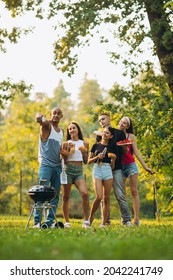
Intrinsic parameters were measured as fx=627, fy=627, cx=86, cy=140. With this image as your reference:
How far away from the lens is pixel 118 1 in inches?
Result: 676

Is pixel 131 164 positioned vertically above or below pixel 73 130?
below

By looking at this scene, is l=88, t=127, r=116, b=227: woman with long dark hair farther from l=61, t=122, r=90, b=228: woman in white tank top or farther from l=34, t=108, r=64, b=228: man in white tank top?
l=34, t=108, r=64, b=228: man in white tank top

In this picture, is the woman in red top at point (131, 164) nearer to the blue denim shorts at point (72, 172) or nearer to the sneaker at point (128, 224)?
the sneaker at point (128, 224)

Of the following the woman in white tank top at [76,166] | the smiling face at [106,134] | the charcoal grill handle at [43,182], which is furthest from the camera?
the woman in white tank top at [76,166]

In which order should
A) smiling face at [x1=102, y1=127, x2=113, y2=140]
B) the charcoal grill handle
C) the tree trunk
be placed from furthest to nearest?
the tree trunk, smiling face at [x1=102, y1=127, x2=113, y2=140], the charcoal grill handle

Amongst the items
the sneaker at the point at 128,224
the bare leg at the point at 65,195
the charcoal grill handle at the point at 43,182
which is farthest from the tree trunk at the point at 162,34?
the charcoal grill handle at the point at 43,182

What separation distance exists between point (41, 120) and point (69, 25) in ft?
20.9

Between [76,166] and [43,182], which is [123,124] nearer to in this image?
[76,166]

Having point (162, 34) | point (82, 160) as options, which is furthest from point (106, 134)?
point (162, 34)

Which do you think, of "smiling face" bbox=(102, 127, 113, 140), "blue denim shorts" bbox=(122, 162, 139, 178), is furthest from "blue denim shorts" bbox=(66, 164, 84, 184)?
"blue denim shorts" bbox=(122, 162, 139, 178)

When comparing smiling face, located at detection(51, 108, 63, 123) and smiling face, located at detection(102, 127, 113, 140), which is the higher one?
smiling face, located at detection(51, 108, 63, 123)

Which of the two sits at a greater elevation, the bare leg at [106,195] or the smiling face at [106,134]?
the smiling face at [106,134]

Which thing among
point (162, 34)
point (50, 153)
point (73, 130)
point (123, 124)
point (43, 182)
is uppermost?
point (162, 34)
